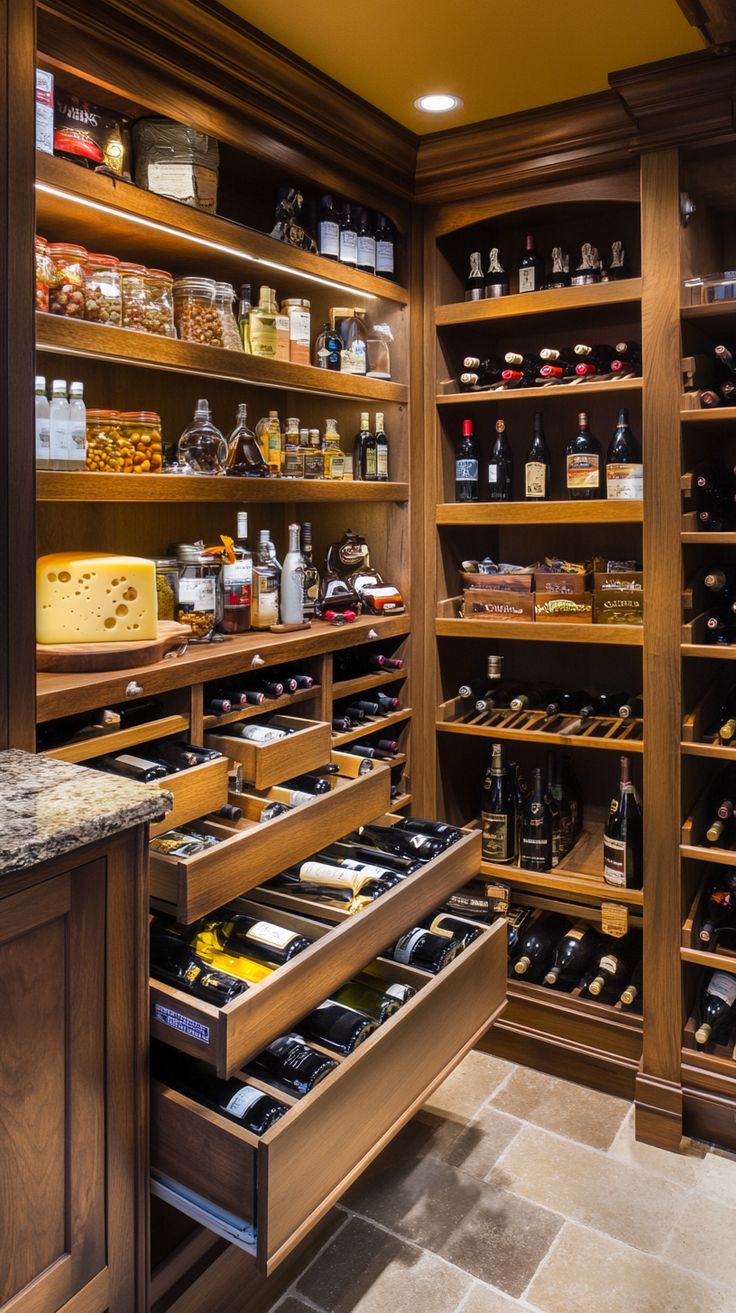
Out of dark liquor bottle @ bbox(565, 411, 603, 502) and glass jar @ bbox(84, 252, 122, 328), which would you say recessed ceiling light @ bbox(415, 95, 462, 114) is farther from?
glass jar @ bbox(84, 252, 122, 328)

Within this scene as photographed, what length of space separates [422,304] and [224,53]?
964mm

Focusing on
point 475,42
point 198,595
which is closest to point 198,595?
point 198,595

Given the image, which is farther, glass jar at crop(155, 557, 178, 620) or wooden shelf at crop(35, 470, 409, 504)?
glass jar at crop(155, 557, 178, 620)

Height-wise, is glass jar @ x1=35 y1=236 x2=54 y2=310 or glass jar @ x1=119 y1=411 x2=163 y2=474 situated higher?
glass jar @ x1=35 y1=236 x2=54 y2=310

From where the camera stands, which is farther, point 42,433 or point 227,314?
point 227,314

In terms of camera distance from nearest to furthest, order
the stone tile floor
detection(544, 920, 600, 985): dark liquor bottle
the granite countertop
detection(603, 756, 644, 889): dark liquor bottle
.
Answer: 1. the granite countertop
2. the stone tile floor
3. detection(603, 756, 644, 889): dark liquor bottle
4. detection(544, 920, 600, 985): dark liquor bottle

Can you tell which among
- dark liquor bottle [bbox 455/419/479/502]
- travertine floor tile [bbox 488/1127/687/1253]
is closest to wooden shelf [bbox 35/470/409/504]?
dark liquor bottle [bbox 455/419/479/502]

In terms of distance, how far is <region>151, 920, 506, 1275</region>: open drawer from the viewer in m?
1.36

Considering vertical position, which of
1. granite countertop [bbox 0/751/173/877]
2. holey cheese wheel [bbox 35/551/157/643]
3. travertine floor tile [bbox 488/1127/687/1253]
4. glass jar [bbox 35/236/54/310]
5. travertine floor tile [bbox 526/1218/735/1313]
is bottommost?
travertine floor tile [bbox 526/1218/735/1313]

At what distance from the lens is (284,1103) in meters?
1.48

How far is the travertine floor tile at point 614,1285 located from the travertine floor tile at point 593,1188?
0.06 meters

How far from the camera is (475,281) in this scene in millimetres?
2873

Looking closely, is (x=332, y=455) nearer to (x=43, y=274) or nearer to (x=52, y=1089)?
(x=43, y=274)

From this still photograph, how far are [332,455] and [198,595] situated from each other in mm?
727
